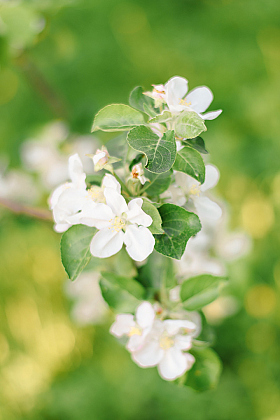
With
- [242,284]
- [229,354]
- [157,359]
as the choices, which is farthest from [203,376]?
[229,354]

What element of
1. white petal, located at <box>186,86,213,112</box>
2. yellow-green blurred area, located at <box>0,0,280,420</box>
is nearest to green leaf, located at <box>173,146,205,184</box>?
white petal, located at <box>186,86,213,112</box>

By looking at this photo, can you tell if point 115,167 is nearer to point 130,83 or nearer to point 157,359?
point 157,359

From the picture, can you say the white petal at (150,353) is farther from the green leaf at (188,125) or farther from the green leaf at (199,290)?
the green leaf at (188,125)

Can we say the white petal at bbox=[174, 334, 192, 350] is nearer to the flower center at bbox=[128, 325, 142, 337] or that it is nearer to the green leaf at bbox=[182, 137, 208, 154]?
the flower center at bbox=[128, 325, 142, 337]

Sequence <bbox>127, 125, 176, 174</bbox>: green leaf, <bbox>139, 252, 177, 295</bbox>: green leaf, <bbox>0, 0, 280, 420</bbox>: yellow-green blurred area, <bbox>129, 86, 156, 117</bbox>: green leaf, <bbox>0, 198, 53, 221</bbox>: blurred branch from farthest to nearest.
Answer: <bbox>0, 0, 280, 420</bbox>: yellow-green blurred area, <bbox>0, 198, 53, 221</bbox>: blurred branch, <bbox>139, 252, 177, 295</bbox>: green leaf, <bbox>129, 86, 156, 117</bbox>: green leaf, <bbox>127, 125, 176, 174</bbox>: green leaf

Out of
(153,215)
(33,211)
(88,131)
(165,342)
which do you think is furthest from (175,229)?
(88,131)

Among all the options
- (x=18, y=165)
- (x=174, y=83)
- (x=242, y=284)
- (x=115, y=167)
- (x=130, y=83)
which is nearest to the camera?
(x=174, y=83)

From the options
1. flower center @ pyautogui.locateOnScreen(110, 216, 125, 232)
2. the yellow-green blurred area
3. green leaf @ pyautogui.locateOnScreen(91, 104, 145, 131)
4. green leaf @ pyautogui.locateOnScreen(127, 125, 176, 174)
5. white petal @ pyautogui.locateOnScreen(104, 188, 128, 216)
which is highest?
green leaf @ pyautogui.locateOnScreen(91, 104, 145, 131)
